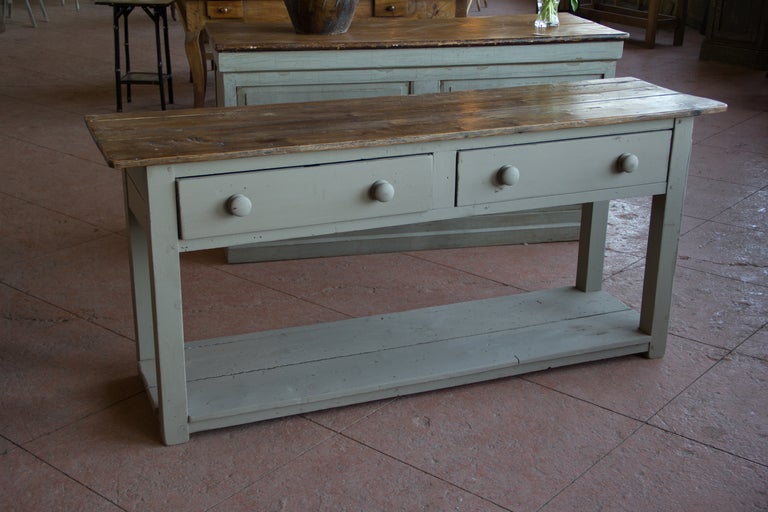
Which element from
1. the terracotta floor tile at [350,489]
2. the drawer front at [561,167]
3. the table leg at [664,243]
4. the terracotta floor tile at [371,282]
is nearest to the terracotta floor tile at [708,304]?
the table leg at [664,243]

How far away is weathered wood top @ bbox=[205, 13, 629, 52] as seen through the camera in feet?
10.6

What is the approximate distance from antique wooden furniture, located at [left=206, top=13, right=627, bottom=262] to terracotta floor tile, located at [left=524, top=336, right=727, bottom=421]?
1018 millimetres

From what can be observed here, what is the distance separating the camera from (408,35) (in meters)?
3.47

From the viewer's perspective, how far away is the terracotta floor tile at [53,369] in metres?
2.45

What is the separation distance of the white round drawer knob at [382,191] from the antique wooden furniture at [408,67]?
3.70 ft

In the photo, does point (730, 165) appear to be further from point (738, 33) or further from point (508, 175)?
point (738, 33)

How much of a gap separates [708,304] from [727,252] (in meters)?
0.55

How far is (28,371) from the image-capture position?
2.67 meters

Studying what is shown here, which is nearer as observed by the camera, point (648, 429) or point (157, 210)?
point (157, 210)

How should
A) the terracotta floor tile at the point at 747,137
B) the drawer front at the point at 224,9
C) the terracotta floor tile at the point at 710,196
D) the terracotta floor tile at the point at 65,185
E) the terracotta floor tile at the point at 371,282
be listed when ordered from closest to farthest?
the terracotta floor tile at the point at 371,282
the terracotta floor tile at the point at 65,185
the terracotta floor tile at the point at 710,196
the drawer front at the point at 224,9
the terracotta floor tile at the point at 747,137

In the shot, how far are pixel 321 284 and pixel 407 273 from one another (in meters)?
0.33

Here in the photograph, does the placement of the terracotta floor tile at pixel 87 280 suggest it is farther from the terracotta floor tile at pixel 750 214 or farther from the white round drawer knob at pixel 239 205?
the terracotta floor tile at pixel 750 214

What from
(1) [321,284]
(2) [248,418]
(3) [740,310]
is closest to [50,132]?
(1) [321,284]

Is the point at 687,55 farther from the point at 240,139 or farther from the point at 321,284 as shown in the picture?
the point at 240,139
